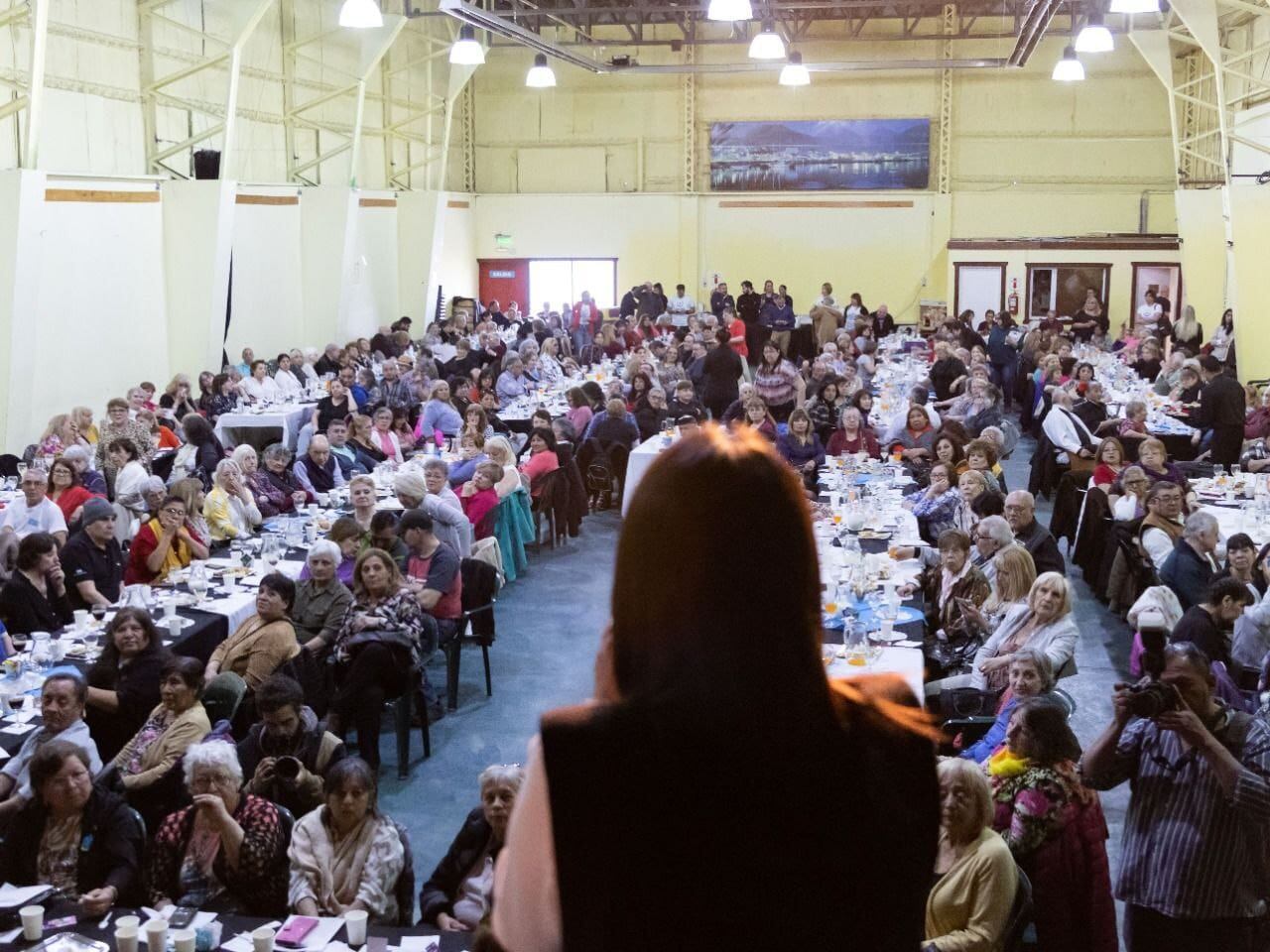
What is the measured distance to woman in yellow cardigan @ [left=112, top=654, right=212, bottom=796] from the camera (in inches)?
202

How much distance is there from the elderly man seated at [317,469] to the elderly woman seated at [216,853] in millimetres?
5396

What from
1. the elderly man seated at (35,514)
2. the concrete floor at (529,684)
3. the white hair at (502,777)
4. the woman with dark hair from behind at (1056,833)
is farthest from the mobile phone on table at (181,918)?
the elderly man seated at (35,514)

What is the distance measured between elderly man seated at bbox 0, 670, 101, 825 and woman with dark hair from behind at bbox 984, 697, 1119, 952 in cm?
320

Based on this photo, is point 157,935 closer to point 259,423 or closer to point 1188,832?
point 1188,832

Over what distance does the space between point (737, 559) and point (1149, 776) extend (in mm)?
3247

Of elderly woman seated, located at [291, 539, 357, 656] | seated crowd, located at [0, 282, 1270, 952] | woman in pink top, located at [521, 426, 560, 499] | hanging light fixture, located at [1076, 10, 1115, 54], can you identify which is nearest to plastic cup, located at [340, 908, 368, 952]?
seated crowd, located at [0, 282, 1270, 952]

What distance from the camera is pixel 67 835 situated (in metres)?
4.41

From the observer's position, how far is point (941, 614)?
680 cm

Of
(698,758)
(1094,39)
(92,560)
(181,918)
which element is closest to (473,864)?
(181,918)

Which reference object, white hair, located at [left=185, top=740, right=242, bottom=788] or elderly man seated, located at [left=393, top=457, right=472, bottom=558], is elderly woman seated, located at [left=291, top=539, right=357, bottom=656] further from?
white hair, located at [left=185, top=740, right=242, bottom=788]

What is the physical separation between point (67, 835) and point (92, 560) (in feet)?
10.4

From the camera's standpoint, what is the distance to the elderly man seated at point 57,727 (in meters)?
5.00

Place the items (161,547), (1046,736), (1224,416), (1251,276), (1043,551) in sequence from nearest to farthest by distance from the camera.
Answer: (1046,736)
(1043,551)
(161,547)
(1224,416)
(1251,276)

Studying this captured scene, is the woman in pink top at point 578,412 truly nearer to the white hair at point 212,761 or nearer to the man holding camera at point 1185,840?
the white hair at point 212,761
